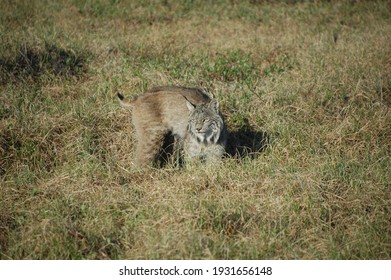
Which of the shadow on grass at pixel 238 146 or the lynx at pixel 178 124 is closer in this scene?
the lynx at pixel 178 124

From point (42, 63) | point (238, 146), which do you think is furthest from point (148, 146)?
point (42, 63)

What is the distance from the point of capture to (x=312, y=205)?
4.74 m

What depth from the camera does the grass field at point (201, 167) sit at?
14.2ft

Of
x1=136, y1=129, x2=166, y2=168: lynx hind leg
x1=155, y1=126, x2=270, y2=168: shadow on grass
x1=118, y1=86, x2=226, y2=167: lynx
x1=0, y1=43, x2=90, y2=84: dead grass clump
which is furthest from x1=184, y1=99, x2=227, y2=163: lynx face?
x1=0, y1=43, x2=90, y2=84: dead grass clump

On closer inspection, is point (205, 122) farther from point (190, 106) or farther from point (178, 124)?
point (178, 124)

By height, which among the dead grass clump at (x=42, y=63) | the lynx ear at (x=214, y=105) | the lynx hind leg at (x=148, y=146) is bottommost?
the dead grass clump at (x=42, y=63)

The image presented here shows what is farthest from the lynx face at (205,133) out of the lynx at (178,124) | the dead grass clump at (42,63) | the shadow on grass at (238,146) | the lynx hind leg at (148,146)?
the dead grass clump at (42,63)

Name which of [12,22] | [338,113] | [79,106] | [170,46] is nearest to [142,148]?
[79,106]

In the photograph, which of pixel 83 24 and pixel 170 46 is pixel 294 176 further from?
pixel 83 24

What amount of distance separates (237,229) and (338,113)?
3.03 meters

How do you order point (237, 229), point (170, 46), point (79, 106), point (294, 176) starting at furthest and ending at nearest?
1. point (170, 46)
2. point (79, 106)
3. point (294, 176)
4. point (237, 229)

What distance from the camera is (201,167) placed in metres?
5.46

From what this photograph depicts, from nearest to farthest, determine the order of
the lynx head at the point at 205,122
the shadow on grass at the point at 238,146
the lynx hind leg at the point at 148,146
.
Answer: the lynx head at the point at 205,122, the lynx hind leg at the point at 148,146, the shadow on grass at the point at 238,146

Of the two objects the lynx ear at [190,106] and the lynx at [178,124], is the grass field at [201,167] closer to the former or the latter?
the lynx at [178,124]
